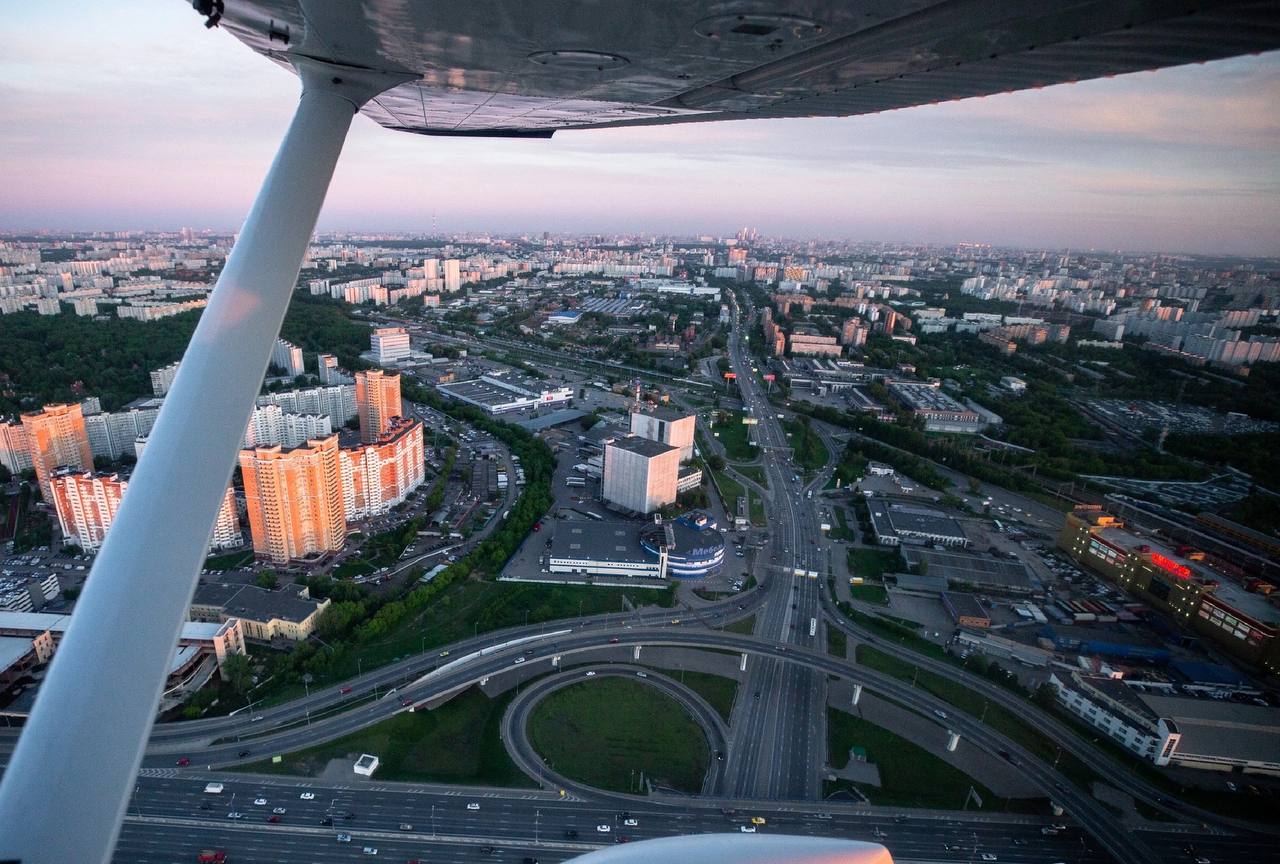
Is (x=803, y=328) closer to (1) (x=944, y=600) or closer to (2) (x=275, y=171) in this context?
(1) (x=944, y=600)

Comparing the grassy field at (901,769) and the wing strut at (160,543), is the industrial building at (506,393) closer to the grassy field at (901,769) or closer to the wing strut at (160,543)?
the grassy field at (901,769)

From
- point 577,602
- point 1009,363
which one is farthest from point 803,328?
point 577,602

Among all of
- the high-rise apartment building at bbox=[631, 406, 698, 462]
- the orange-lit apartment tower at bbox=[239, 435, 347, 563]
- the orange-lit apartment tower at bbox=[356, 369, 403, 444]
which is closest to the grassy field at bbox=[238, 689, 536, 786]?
the orange-lit apartment tower at bbox=[239, 435, 347, 563]

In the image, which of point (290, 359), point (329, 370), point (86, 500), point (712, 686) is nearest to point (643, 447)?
point (712, 686)

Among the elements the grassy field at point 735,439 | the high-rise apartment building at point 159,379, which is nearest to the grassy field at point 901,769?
the grassy field at point 735,439

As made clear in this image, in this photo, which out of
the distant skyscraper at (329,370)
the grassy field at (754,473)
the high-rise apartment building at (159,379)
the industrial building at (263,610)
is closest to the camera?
the industrial building at (263,610)

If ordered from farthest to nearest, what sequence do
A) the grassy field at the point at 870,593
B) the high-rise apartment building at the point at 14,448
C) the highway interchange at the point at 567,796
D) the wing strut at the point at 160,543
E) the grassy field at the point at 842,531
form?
the high-rise apartment building at the point at 14,448
the grassy field at the point at 842,531
the grassy field at the point at 870,593
the highway interchange at the point at 567,796
the wing strut at the point at 160,543
